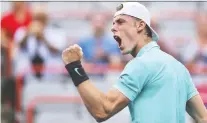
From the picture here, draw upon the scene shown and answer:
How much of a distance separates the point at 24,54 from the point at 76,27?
2.75 metres

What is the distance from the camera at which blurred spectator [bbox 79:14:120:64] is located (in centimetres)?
954

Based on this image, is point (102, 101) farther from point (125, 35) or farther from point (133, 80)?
point (125, 35)

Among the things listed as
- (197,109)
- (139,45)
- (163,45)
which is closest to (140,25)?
(139,45)

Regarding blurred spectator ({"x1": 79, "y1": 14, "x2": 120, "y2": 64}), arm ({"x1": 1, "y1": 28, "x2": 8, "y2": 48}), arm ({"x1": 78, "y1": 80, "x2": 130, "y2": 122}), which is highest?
arm ({"x1": 78, "y1": 80, "x2": 130, "y2": 122})

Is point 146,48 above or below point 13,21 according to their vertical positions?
above

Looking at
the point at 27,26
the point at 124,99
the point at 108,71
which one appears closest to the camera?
the point at 124,99

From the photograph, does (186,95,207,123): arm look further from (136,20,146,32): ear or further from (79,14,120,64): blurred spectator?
(79,14,120,64): blurred spectator

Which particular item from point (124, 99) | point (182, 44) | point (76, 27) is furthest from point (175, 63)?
point (76, 27)

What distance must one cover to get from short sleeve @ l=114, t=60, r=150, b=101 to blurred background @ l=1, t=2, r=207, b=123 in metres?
4.15

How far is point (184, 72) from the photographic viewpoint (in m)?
4.88

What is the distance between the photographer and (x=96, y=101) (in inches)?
178

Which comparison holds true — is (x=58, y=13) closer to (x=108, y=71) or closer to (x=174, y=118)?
(x=108, y=71)

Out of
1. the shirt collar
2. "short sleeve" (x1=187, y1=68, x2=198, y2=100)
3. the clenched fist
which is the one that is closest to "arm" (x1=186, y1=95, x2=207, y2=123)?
"short sleeve" (x1=187, y1=68, x2=198, y2=100)

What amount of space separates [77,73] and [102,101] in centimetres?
30
